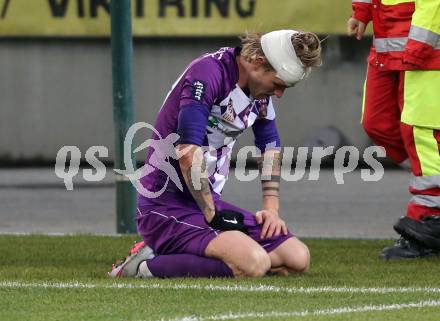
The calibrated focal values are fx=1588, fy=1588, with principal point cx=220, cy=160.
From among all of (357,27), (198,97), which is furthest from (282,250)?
(357,27)

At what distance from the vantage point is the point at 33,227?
11625 mm

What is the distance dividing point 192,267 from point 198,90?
2.99 feet

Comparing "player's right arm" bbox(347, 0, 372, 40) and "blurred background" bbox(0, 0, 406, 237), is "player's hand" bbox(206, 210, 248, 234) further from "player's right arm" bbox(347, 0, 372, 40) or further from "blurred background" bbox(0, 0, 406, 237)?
"blurred background" bbox(0, 0, 406, 237)

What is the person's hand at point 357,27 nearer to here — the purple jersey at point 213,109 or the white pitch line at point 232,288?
the purple jersey at point 213,109

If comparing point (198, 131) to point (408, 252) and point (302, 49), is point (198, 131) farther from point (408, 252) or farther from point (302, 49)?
point (408, 252)

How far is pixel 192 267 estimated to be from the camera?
26.7 feet

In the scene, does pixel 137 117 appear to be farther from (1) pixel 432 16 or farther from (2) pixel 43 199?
(1) pixel 432 16

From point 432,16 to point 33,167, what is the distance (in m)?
8.30

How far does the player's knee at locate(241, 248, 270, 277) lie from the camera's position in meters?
8.02

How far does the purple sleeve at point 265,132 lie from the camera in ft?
28.2

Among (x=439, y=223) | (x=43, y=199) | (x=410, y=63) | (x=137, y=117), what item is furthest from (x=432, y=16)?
(x=137, y=117)

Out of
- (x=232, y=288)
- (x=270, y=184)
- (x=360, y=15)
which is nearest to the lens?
(x=232, y=288)

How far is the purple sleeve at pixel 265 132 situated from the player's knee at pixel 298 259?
65cm

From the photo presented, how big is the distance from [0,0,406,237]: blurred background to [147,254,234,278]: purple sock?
6974mm
